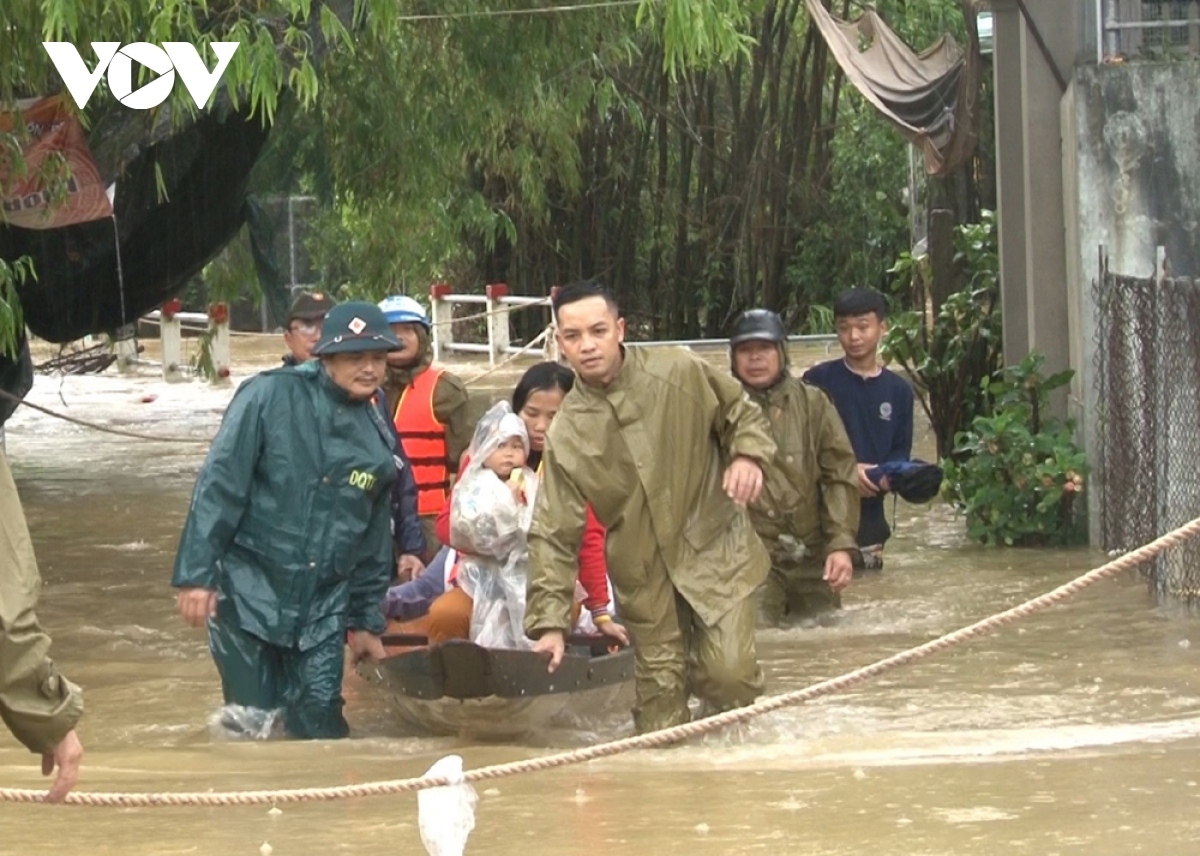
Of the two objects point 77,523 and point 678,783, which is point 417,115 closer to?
point 77,523

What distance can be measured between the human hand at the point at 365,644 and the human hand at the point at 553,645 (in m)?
0.98

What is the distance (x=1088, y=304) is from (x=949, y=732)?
476 cm

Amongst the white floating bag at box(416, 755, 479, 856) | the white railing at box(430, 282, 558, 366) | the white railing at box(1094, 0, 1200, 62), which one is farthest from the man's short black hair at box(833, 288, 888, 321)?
the white railing at box(430, 282, 558, 366)

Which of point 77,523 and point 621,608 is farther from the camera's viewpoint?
point 77,523

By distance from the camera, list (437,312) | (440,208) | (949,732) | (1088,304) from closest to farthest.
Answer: (949,732) < (1088,304) < (440,208) < (437,312)

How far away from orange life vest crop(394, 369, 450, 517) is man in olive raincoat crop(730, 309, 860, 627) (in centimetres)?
139

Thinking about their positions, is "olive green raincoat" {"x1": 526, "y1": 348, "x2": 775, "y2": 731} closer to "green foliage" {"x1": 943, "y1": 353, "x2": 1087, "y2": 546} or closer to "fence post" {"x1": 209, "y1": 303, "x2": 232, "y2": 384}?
"green foliage" {"x1": 943, "y1": 353, "x2": 1087, "y2": 546}

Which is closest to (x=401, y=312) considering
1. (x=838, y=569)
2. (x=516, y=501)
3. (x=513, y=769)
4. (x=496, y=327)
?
(x=516, y=501)

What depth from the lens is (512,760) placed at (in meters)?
7.22

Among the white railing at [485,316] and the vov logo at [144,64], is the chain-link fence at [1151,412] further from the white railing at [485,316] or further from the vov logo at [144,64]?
the white railing at [485,316]

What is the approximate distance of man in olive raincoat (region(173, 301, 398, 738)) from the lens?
25.1 feet

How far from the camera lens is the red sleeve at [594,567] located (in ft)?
25.9

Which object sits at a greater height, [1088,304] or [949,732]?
[1088,304]

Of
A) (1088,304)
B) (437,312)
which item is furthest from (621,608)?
(437,312)
